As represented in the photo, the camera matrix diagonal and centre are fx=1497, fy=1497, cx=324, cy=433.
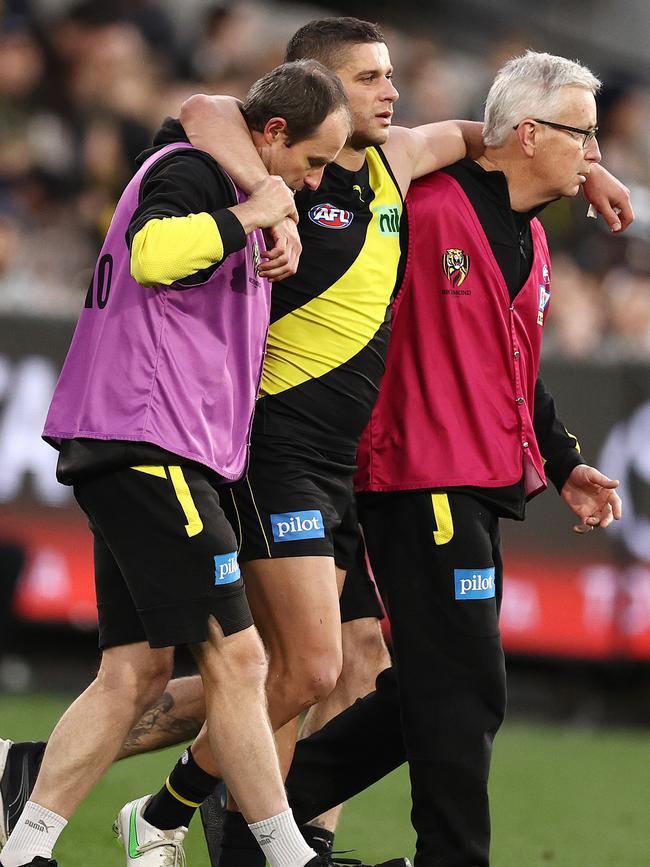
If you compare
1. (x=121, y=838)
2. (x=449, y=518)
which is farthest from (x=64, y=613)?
(x=449, y=518)

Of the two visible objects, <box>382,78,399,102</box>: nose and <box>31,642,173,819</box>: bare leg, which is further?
<box>382,78,399,102</box>: nose

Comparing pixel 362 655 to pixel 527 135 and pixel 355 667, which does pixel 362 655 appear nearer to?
pixel 355 667

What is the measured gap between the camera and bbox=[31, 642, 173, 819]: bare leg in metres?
4.05

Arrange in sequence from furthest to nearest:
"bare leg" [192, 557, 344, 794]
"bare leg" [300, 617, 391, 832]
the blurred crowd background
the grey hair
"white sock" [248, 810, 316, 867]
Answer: the blurred crowd background < "bare leg" [300, 617, 391, 832] < the grey hair < "bare leg" [192, 557, 344, 794] < "white sock" [248, 810, 316, 867]

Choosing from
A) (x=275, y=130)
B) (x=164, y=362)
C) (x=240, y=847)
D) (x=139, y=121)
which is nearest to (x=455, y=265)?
(x=275, y=130)

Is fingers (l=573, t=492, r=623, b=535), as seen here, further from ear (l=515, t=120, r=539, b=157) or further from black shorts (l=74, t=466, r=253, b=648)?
black shorts (l=74, t=466, r=253, b=648)

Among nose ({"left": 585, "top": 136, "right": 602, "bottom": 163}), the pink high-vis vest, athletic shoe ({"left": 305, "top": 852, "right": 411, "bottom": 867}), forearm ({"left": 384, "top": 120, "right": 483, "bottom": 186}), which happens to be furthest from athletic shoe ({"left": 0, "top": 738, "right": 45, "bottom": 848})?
nose ({"left": 585, "top": 136, "right": 602, "bottom": 163})

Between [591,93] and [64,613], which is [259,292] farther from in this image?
[64,613]

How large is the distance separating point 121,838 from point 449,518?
1.46m

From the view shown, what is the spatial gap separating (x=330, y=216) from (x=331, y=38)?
61 cm

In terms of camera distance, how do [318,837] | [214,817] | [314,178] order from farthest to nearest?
1. [318,837]
2. [214,817]
3. [314,178]

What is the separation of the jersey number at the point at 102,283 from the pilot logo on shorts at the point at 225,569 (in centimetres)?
76

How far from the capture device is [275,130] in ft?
14.0

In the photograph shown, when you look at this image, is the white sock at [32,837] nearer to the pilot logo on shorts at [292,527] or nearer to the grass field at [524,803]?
the grass field at [524,803]
